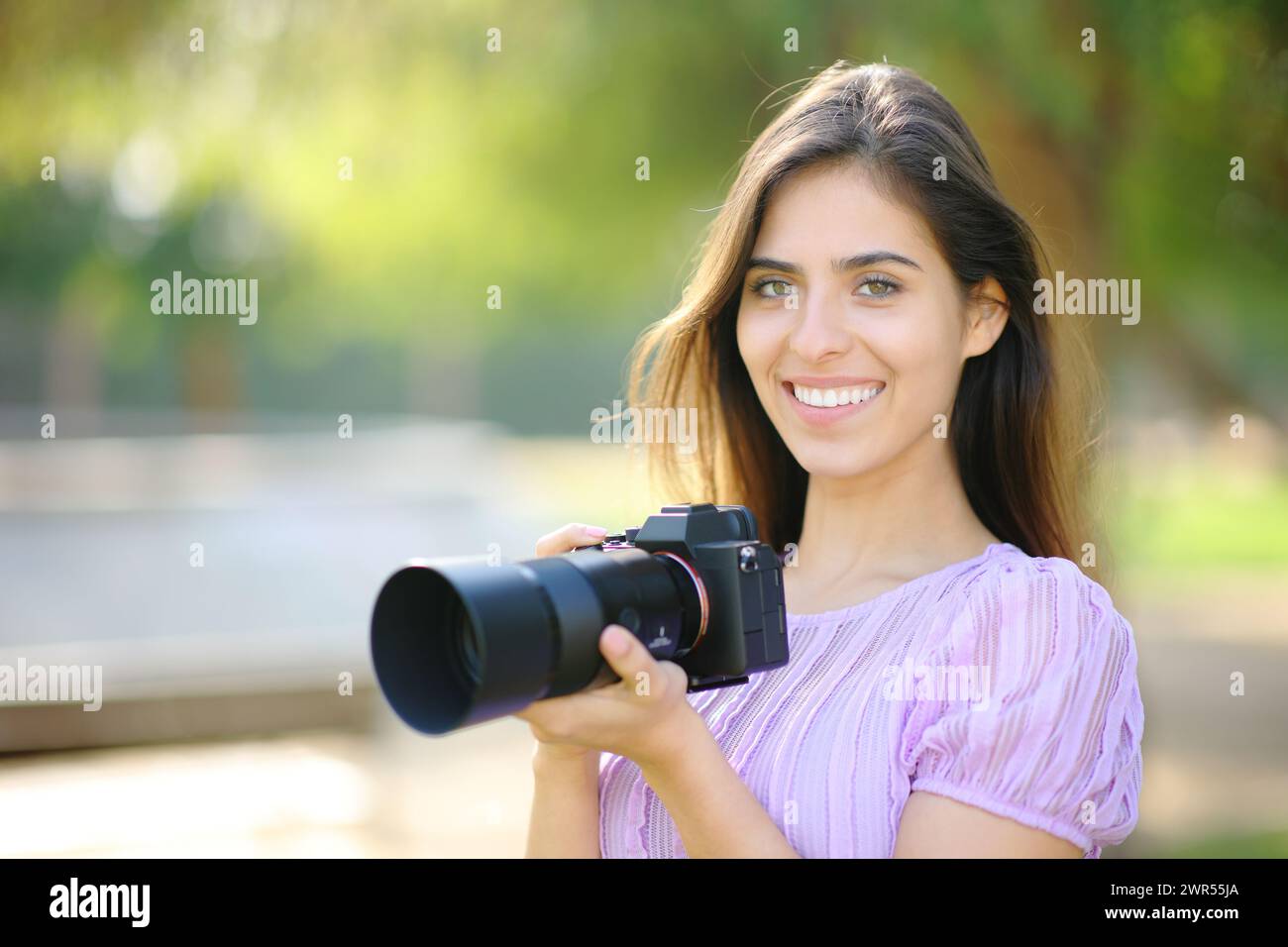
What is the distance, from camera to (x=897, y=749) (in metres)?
1.75

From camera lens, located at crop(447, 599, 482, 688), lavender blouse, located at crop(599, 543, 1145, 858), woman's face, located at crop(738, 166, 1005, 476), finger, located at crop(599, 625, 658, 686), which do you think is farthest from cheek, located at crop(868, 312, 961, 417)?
camera lens, located at crop(447, 599, 482, 688)

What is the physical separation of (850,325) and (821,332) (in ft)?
0.14

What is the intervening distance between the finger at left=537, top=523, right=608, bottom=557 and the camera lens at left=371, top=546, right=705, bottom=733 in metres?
0.12

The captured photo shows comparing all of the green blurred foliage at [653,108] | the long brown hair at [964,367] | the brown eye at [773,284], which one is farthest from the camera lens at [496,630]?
the green blurred foliage at [653,108]

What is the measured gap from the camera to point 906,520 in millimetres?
2039

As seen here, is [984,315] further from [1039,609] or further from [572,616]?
[572,616]

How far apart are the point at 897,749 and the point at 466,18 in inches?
136

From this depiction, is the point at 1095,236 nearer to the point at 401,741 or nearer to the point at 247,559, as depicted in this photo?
the point at 401,741

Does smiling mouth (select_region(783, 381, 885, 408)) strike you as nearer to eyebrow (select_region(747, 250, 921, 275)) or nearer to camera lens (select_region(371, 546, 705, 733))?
eyebrow (select_region(747, 250, 921, 275))

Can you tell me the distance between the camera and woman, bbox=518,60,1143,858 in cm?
167

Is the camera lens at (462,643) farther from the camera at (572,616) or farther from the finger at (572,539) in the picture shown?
the finger at (572,539)

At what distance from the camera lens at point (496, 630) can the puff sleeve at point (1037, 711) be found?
15.2 inches

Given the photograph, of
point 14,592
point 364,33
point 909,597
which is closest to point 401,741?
point 14,592

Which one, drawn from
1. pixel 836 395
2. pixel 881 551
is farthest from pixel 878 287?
pixel 881 551
